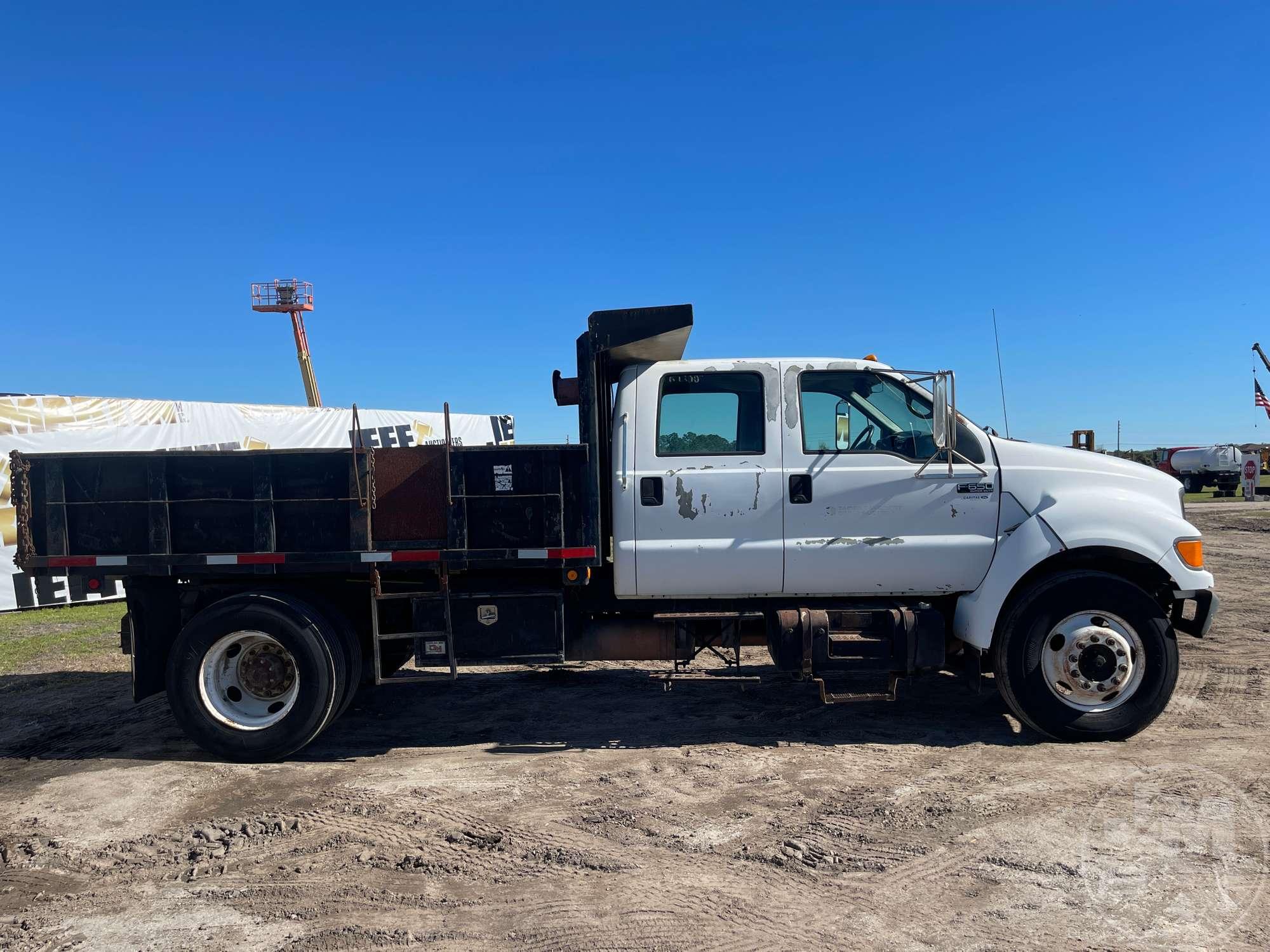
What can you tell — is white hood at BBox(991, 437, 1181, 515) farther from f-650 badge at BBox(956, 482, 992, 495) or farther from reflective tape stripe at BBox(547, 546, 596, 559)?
reflective tape stripe at BBox(547, 546, 596, 559)

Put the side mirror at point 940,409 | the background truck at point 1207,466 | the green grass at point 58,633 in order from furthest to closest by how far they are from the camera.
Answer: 1. the background truck at point 1207,466
2. the green grass at point 58,633
3. the side mirror at point 940,409

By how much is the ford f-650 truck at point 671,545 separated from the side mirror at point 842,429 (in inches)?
0.4

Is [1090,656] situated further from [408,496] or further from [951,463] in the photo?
[408,496]

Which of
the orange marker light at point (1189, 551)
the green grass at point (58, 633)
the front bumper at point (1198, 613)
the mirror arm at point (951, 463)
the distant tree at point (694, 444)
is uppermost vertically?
the distant tree at point (694, 444)

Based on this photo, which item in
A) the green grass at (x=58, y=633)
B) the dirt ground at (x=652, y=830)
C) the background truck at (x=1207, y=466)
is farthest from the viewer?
the background truck at (x=1207, y=466)

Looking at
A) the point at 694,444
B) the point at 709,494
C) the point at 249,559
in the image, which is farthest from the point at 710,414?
the point at 249,559

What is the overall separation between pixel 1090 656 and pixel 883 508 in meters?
1.57

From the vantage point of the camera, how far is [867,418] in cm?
518

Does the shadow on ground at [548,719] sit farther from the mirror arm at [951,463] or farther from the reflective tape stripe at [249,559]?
the mirror arm at [951,463]

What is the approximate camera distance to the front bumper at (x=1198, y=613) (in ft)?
16.3

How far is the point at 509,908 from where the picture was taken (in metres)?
3.26

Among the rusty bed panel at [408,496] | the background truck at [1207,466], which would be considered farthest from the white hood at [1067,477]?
the background truck at [1207,466]

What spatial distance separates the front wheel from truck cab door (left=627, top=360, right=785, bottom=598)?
5.23 ft

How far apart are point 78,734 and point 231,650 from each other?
1.63m
